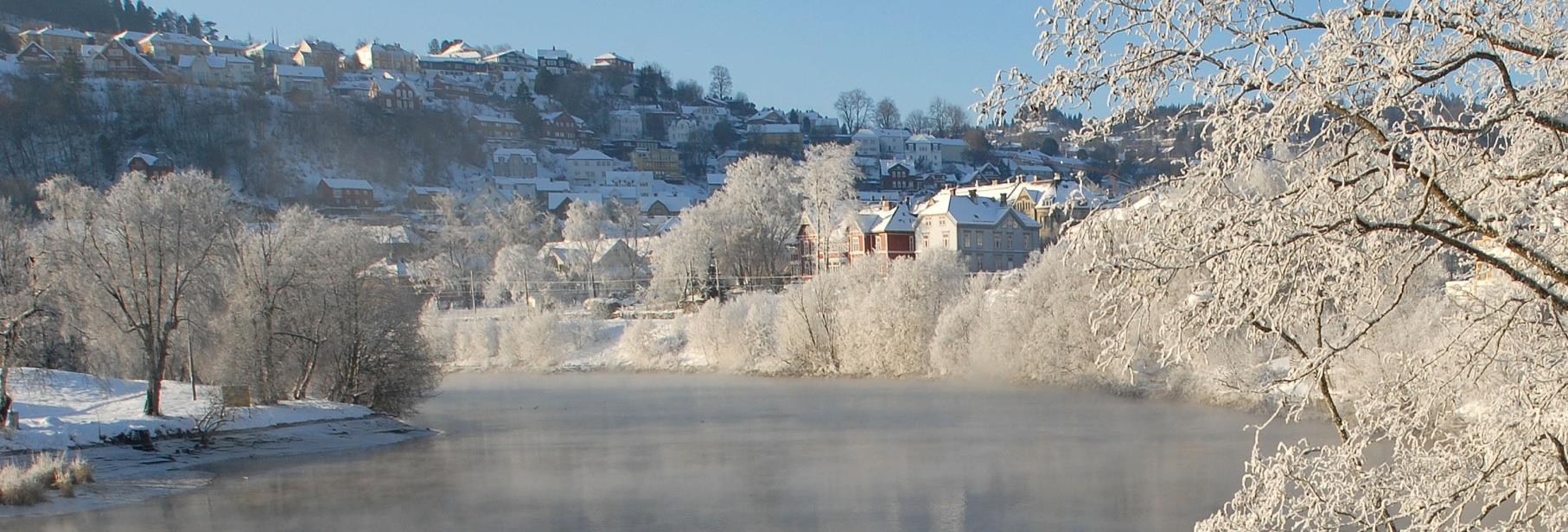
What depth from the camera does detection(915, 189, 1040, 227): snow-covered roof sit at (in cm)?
5788

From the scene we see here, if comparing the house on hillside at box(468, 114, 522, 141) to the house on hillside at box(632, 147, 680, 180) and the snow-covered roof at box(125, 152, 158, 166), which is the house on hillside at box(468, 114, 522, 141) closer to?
the house on hillside at box(632, 147, 680, 180)

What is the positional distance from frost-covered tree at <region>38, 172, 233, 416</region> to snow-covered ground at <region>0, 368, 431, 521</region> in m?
1.08

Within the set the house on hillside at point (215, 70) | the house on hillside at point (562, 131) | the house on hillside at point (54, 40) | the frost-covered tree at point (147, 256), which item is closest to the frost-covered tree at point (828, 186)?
the frost-covered tree at point (147, 256)

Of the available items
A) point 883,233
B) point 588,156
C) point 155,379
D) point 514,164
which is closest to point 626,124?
point 588,156

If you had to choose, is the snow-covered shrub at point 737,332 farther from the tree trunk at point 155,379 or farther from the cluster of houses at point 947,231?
the tree trunk at point 155,379

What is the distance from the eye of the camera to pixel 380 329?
29703 millimetres

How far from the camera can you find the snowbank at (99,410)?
23.8 meters

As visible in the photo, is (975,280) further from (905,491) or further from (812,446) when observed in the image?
(905,491)

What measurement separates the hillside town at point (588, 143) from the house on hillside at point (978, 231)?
3.7 inches

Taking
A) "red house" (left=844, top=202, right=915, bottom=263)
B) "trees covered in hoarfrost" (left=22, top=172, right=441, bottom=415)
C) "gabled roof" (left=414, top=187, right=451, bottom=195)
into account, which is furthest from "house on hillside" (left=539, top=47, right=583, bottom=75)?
"trees covered in hoarfrost" (left=22, top=172, right=441, bottom=415)

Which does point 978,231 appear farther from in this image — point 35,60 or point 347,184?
point 35,60

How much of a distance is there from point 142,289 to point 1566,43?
27612 millimetres

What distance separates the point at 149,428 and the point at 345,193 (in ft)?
280

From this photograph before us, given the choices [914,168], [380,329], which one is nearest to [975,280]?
[380,329]
